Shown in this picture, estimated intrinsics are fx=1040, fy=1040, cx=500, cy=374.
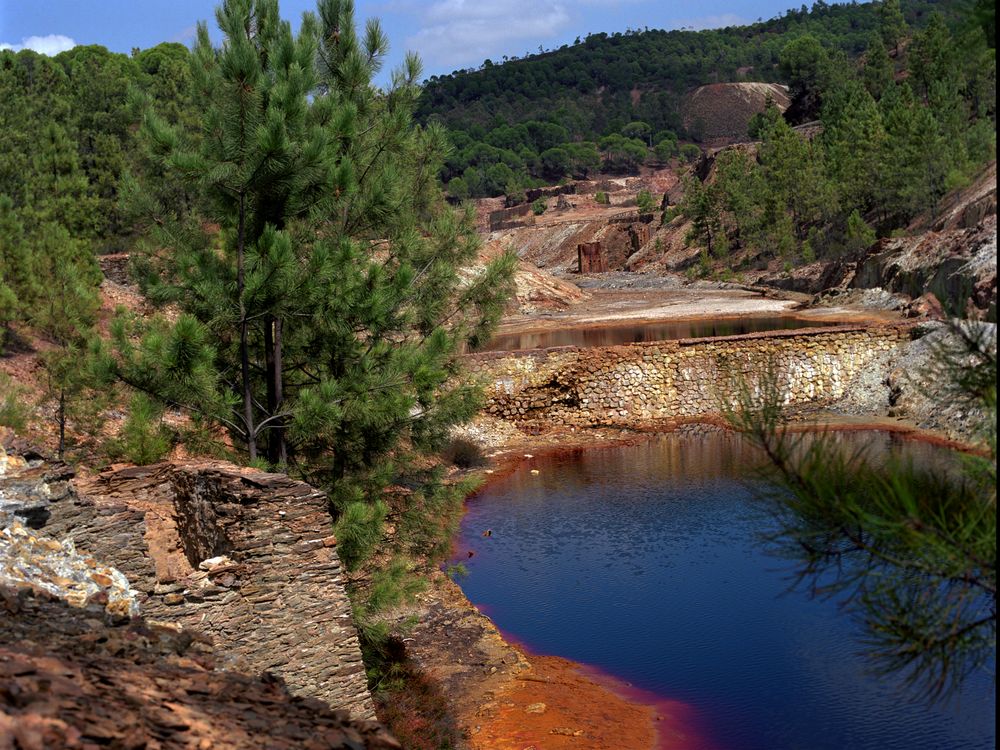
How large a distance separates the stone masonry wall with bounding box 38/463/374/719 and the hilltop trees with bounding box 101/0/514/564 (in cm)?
262

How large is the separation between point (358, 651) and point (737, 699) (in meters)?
5.97

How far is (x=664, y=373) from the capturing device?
31.9 metres

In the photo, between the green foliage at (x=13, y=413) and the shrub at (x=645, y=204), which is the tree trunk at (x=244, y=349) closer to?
the green foliage at (x=13, y=413)

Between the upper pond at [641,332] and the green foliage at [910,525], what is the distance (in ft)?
109

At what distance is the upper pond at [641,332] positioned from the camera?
133ft

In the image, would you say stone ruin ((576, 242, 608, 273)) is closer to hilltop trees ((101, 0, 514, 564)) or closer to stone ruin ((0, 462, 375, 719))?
hilltop trees ((101, 0, 514, 564))

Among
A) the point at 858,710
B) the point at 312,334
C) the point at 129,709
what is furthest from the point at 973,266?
the point at 129,709

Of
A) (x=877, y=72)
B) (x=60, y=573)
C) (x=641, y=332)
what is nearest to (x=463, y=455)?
(x=641, y=332)

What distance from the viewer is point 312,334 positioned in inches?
579

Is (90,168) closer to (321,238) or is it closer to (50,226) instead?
(50,226)

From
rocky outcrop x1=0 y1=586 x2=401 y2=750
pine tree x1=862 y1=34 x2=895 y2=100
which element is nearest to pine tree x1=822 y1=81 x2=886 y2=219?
pine tree x1=862 y1=34 x2=895 y2=100

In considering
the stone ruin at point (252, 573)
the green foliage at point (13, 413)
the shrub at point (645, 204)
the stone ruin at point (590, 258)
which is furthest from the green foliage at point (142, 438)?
the shrub at point (645, 204)

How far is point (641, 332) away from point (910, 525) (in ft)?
127

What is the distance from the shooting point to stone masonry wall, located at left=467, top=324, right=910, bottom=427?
31.6 metres
